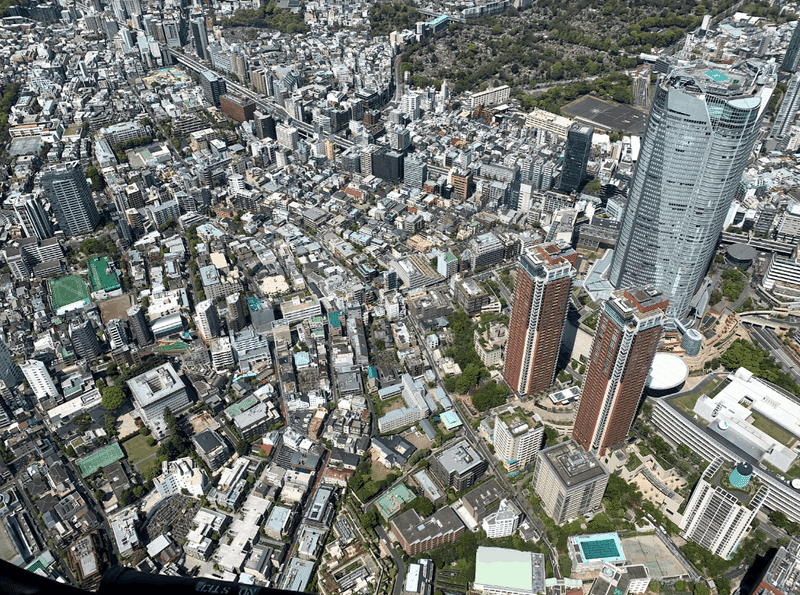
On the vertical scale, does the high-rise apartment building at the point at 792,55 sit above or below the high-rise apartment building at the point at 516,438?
above

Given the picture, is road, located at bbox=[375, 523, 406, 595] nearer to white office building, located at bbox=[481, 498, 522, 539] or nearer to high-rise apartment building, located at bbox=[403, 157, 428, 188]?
white office building, located at bbox=[481, 498, 522, 539]

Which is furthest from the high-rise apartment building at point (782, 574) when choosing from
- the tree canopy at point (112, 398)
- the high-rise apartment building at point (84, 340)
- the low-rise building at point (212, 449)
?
the high-rise apartment building at point (84, 340)

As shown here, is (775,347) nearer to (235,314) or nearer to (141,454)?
(235,314)

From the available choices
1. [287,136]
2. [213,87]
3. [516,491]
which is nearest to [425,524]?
[516,491]

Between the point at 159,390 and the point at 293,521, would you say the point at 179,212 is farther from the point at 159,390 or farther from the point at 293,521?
the point at 293,521

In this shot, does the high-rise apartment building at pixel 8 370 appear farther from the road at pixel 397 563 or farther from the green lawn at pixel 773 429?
the green lawn at pixel 773 429

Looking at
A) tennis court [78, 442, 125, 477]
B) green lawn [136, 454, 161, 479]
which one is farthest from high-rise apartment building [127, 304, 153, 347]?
green lawn [136, 454, 161, 479]

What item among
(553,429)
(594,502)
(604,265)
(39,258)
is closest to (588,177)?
(604,265)
